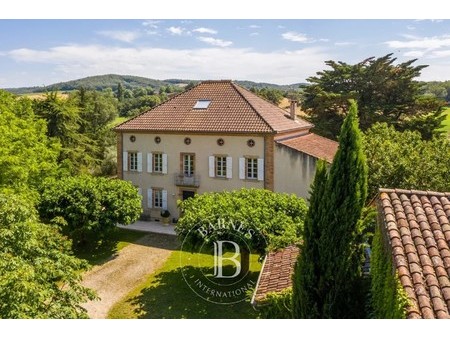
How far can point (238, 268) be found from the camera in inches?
733

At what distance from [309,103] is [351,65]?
5.37 m

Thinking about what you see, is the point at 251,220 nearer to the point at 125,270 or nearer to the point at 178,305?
the point at 178,305

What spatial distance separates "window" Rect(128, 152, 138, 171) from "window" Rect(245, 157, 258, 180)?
27.7 feet

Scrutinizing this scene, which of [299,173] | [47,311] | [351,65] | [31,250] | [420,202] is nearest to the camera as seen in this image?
[47,311]

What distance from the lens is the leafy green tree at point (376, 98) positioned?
1423 inches

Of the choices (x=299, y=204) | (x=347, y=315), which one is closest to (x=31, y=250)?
(x=347, y=315)

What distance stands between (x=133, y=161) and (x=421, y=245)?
23.5m

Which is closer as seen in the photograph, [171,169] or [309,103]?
[171,169]

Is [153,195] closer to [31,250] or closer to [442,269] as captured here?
[31,250]

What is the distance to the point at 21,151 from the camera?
20.0 metres

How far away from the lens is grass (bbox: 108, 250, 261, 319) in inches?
596

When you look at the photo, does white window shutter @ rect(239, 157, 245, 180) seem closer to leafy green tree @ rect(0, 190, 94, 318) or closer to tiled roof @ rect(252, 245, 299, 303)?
tiled roof @ rect(252, 245, 299, 303)

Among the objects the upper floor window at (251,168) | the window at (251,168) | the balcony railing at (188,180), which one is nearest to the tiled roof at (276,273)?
the upper floor window at (251,168)

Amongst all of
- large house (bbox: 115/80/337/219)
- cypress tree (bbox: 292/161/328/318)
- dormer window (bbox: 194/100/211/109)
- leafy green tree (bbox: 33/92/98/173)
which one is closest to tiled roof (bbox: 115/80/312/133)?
large house (bbox: 115/80/337/219)
